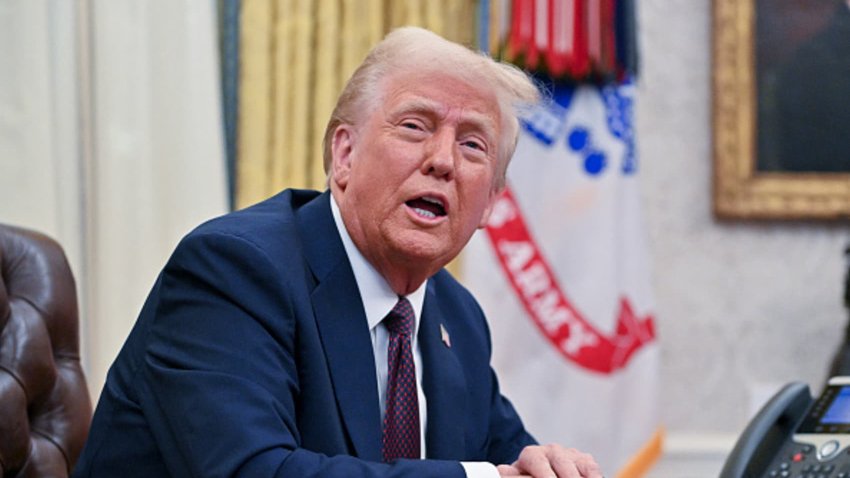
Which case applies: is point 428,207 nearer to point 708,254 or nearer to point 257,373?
point 257,373

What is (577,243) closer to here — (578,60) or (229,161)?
(578,60)

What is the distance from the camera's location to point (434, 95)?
1.95m

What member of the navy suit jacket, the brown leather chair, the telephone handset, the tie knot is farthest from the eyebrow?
the brown leather chair

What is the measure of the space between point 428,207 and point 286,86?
176 centimetres

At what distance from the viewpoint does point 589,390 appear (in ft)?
13.3

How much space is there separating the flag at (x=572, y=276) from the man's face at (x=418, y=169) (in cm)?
186

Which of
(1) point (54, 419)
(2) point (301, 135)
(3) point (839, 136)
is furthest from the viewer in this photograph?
(3) point (839, 136)

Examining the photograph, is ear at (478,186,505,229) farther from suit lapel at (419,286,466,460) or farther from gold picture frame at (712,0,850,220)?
gold picture frame at (712,0,850,220)

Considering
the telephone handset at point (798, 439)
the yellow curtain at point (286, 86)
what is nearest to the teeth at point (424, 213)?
the telephone handset at point (798, 439)

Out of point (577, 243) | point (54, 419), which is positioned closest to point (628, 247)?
point (577, 243)

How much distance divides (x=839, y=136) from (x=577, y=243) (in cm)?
118

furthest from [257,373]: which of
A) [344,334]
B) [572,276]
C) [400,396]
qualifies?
[572,276]

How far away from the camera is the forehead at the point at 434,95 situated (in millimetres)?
1951

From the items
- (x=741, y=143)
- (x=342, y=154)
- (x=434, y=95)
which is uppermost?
(x=434, y=95)
